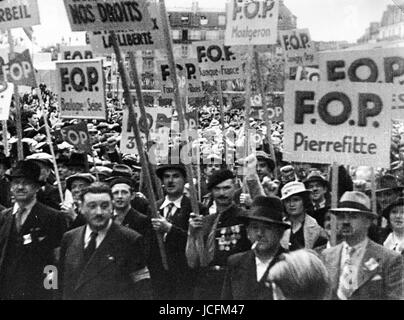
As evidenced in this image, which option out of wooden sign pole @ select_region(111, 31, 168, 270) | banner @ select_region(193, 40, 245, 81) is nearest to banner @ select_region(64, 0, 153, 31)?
wooden sign pole @ select_region(111, 31, 168, 270)

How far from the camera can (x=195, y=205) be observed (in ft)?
18.1

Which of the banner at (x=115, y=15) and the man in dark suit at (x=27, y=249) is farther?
the banner at (x=115, y=15)

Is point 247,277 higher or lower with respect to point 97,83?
lower

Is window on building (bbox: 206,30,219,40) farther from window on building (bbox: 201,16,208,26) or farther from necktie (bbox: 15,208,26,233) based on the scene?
necktie (bbox: 15,208,26,233)

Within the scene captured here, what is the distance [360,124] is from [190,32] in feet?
276

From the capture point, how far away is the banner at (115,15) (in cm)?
601

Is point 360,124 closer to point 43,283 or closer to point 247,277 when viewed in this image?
point 247,277

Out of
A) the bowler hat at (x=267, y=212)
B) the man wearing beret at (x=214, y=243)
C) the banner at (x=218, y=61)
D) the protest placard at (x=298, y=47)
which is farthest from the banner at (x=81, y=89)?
the protest placard at (x=298, y=47)

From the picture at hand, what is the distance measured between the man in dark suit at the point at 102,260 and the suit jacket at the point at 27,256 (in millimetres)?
495

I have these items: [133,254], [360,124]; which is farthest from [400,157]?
[133,254]

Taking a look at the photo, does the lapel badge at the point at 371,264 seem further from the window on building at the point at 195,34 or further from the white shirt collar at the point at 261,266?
the window on building at the point at 195,34

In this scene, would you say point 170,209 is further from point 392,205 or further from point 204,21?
point 204,21

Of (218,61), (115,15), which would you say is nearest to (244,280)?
(115,15)
